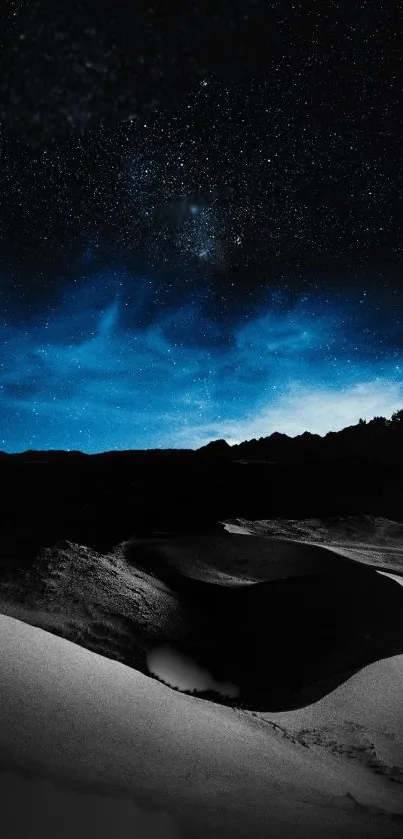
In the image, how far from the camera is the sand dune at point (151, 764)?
53.2 inches

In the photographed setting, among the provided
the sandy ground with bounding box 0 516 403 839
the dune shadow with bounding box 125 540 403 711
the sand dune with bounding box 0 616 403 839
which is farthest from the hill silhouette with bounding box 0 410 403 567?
the sand dune with bounding box 0 616 403 839

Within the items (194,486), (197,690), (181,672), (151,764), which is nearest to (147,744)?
(151,764)

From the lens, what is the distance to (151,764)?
181 centimetres

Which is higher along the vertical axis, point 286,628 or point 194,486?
point 194,486

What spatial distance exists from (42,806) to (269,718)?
2182 mm

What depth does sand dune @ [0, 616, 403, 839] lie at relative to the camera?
1.35 metres

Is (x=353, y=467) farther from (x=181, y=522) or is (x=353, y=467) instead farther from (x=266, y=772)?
(x=266, y=772)

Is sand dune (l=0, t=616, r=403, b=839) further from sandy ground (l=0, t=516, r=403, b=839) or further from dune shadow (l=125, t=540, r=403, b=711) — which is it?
dune shadow (l=125, t=540, r=403, b=711)

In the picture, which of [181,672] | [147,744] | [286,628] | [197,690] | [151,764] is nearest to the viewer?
[151,764]

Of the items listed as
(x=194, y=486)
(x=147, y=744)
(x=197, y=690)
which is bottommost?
(x=197, y=690)

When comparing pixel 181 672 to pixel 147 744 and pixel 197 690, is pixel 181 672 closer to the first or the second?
pixel 197 690

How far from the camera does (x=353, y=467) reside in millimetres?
15234

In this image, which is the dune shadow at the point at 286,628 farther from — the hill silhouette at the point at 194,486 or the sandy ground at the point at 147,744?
the hill silhouette at the point at 194,486

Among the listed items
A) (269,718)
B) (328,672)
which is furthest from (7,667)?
(328,672)
